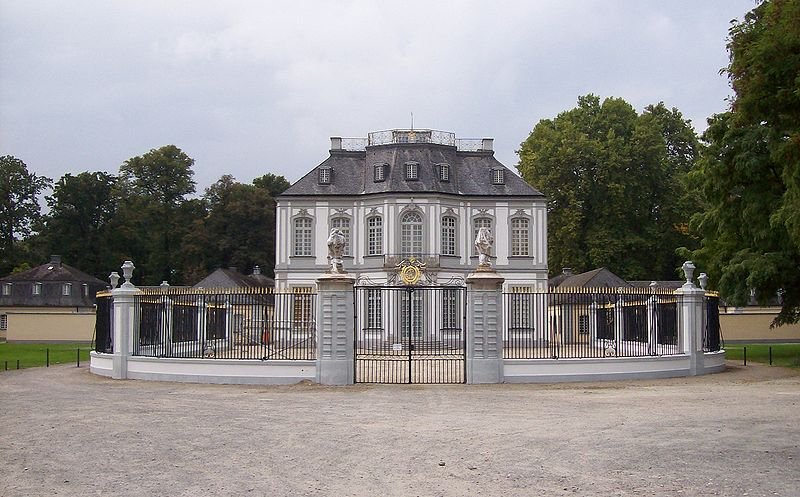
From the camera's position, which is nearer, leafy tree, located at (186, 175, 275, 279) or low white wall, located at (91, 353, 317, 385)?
low white wall, located at (91, 353, 317, 385)

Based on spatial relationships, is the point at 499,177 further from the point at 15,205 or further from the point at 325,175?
the point at 15,205

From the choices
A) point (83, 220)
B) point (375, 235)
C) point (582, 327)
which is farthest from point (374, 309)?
point (83, 220)

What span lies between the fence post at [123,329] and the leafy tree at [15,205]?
52.6 meters

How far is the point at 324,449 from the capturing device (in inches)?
472

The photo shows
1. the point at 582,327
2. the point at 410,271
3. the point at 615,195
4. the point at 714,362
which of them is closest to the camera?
the point at 714,362

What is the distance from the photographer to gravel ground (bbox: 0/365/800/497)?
9.88 meters

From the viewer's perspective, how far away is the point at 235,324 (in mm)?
25031

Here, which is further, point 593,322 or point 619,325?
point 593,322

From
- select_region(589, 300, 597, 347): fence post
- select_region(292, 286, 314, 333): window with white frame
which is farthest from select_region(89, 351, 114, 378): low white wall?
select_region(589, 300, 597, 347): fence post

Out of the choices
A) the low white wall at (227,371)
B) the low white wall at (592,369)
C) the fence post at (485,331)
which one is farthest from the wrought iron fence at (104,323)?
the low white wall at (592,369)

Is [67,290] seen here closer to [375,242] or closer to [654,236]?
[375,242]

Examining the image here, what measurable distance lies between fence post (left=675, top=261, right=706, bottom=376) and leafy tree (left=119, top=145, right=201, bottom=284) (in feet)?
169

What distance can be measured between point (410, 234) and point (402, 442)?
3600 cm

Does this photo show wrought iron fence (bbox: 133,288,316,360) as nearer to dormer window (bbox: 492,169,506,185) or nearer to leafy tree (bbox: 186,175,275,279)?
dormer window (bbox: 492,169,506,185)
